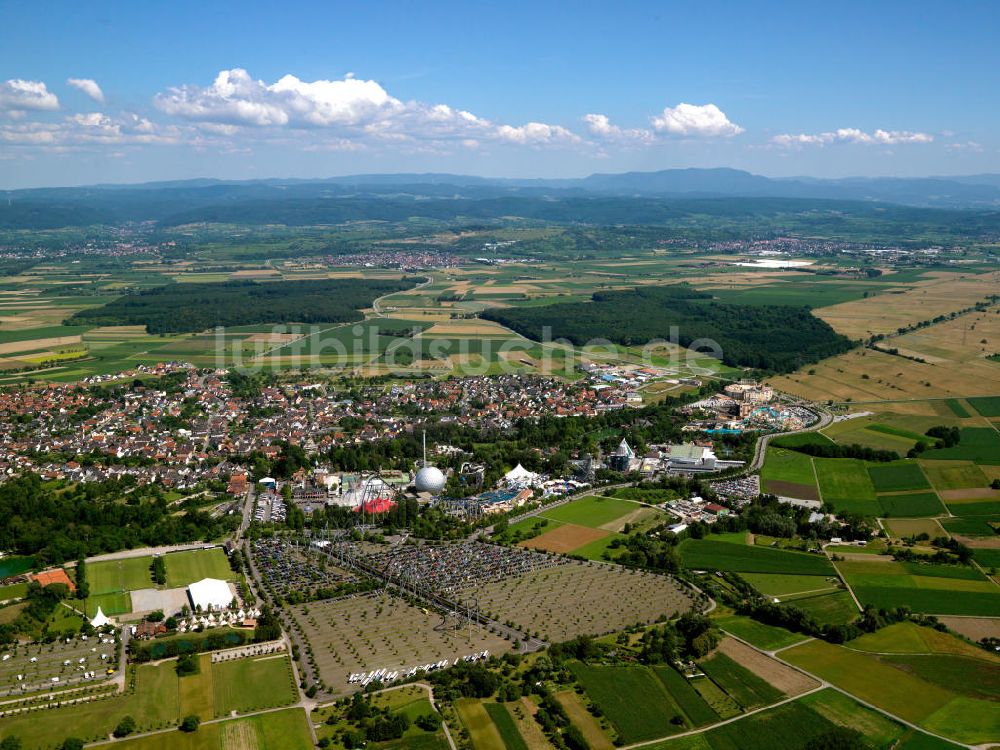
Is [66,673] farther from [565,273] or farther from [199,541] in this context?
[565,273]

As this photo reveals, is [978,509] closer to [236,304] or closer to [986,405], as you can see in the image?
[986,405]

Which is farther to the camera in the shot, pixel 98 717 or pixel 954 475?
pixel 954 475

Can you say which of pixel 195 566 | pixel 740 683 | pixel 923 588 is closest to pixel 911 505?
pixel 923 588

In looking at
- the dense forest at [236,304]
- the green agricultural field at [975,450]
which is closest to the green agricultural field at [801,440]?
the green agricultural field at [975,450]

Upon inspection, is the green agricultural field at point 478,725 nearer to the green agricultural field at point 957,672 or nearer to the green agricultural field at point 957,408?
the green agricultural field at point 957,672

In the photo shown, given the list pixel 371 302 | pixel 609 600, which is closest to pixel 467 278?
pixel 371 302

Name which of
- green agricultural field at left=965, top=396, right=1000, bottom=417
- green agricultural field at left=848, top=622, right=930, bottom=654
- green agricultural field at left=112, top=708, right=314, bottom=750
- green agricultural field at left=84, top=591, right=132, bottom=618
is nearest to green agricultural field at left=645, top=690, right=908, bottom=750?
green agricultural field at left=848, top=622, right=930, bottom=654
